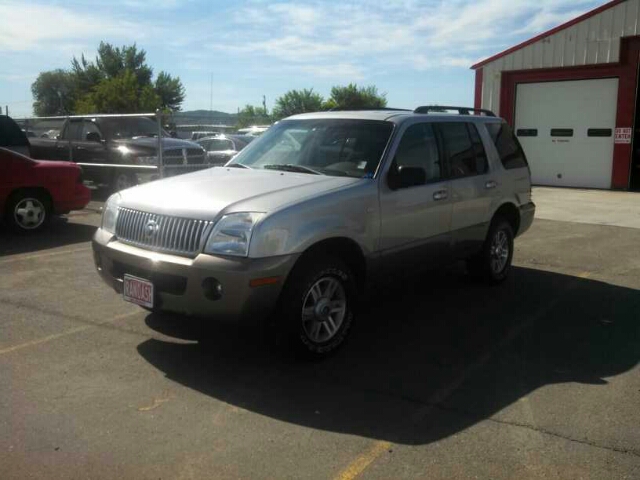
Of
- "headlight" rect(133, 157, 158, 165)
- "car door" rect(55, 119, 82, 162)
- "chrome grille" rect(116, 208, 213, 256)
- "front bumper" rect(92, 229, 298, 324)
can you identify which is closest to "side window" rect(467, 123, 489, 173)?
"front bumper" rect(92, 229, 298, 324)

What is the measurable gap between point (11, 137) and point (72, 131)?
2169 millimetres

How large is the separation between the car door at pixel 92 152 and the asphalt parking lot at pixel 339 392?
7174mm

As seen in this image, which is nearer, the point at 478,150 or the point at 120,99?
the point at 478,150

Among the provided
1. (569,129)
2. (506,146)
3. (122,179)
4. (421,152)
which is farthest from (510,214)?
(569,129)

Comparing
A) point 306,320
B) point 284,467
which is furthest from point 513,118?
point 284,467

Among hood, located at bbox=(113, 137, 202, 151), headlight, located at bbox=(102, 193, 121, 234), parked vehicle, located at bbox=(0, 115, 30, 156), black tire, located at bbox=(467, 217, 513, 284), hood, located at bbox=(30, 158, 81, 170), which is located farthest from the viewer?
hood, located at bbox=(113, 137, 202, 151)

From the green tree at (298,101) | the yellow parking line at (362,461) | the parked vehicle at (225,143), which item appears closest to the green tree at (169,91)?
the green tree at (298,101)

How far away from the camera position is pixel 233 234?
161 inches

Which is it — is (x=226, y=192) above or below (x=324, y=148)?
below

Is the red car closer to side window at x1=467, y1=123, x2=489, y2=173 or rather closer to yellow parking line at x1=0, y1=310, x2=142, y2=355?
yellow parking line at x1=0, y1=310, x2=142, y2=355

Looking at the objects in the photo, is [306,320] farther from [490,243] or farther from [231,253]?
[490,243]

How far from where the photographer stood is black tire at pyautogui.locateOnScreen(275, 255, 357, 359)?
420 cm

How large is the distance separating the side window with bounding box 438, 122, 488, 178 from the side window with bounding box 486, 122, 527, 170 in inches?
14.6

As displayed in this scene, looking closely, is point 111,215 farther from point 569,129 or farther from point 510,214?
point 569,129
